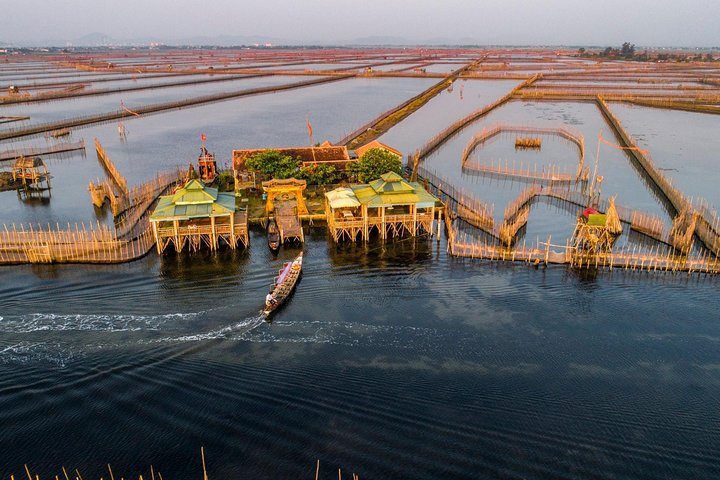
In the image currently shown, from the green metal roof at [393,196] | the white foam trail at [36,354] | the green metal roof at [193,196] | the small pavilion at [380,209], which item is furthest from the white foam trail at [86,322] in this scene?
the green metal roof at [393,196]

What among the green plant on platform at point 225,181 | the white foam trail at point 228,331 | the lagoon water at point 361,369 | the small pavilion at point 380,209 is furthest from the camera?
the green plant on platform at point 225,181

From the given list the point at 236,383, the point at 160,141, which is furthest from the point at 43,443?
the point at 160,141

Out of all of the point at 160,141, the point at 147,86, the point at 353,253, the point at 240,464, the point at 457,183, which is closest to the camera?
the point at 240,464

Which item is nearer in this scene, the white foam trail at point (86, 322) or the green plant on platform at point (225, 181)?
the white foam trail at point (86, 322)

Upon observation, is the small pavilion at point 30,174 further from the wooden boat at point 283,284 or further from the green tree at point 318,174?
the wooden boat at point 283,284

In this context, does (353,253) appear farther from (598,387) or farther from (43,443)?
(43,443)

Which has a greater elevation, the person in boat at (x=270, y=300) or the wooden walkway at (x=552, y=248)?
the wooden walkway at (x=552, y=248)

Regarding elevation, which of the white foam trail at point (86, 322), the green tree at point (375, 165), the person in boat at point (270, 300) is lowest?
the white foam trail at point (86, 322)
